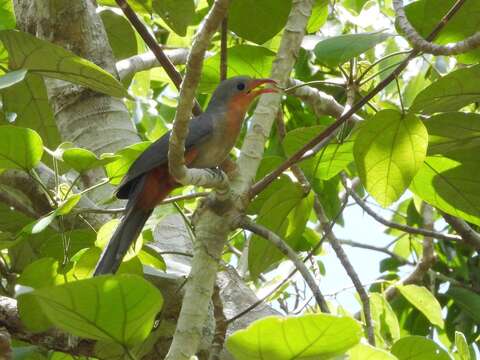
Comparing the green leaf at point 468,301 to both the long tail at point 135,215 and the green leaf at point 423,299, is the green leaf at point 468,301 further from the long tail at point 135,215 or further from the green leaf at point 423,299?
the long tail at point 135,215

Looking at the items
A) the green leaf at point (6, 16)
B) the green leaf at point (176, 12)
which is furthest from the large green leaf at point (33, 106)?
the green leaf at point (176, 12)

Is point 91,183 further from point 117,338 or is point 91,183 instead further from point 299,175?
point 117,338

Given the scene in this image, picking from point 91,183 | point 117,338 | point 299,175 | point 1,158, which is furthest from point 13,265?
point 117,338

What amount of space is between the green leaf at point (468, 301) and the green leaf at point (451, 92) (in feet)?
5.56

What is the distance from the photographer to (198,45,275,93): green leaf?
370 cm

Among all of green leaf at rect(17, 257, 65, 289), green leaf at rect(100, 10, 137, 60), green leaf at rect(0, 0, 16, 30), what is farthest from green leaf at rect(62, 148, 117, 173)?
green leaf at rect(100, 10, 137, 60)

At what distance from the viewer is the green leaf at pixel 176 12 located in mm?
3797

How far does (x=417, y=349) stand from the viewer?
2406 millimetres

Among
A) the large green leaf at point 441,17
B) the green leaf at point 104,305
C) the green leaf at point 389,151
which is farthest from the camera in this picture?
the large green leaf at point 441,17

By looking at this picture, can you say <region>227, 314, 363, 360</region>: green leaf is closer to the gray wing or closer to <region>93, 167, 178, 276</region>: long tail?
<region>93, 167, 178, 276</region>: long tail

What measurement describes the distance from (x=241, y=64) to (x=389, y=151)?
98cm

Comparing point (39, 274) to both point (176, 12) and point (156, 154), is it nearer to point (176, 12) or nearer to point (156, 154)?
point (156, 154)

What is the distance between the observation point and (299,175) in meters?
3.52

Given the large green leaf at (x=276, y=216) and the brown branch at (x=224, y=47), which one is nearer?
the brown branch at (x=224, y=47)
